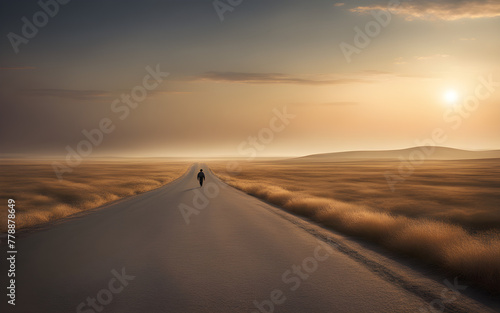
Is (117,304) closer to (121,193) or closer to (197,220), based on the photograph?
(197,220)

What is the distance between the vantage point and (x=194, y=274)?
593 cm

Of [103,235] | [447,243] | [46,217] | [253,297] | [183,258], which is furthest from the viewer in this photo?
[46,217]

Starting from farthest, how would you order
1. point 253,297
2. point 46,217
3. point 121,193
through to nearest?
1. point 121,193
2. point 46,217
3. point 253,297

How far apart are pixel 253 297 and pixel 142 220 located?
29.4 feet

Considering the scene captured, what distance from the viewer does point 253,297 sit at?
4.82m

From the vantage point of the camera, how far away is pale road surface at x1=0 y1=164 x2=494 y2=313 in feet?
15.1

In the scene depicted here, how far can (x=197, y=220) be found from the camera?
12656 millimetres

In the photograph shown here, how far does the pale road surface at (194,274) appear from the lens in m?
4.59

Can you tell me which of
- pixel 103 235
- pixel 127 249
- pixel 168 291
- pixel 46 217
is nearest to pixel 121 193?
pixel 46 217

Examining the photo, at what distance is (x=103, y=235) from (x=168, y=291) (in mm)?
5821

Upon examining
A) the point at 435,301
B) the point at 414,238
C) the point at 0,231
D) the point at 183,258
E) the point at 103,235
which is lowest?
the point at 0,231

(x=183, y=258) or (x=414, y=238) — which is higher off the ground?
(x=414, y=238)

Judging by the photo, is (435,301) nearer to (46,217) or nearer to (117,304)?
(117,304)

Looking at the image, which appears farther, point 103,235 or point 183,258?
point 103,235
